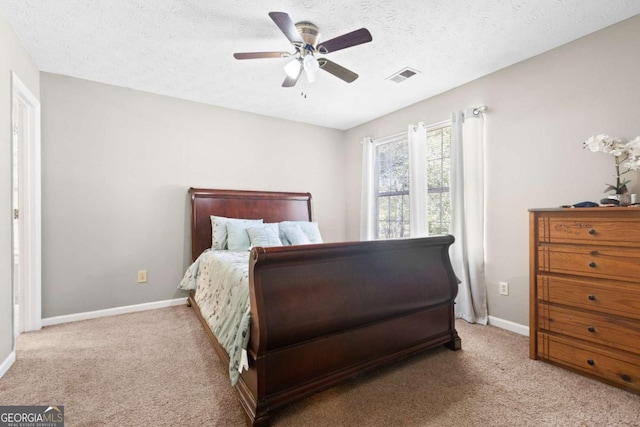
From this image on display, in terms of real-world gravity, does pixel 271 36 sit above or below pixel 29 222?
above

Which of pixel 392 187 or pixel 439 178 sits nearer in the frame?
pixel 439 178

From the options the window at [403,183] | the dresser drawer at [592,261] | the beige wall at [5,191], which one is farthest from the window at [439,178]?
the beige wall at [5,191]

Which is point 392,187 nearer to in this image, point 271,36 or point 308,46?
point 308,46

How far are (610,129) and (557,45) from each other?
32.4 inches

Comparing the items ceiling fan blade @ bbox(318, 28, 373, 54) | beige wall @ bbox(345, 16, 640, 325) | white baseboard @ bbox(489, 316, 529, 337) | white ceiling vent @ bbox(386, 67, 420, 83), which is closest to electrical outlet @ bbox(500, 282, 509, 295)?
beige wall @ bbox(345, 16, 640, 325)

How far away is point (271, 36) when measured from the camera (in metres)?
2.25

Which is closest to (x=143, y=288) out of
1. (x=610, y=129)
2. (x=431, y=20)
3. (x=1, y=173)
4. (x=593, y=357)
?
(x=1, y=173)

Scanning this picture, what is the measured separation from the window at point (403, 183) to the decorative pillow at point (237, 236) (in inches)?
75.9

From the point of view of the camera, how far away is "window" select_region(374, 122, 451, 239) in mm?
3363

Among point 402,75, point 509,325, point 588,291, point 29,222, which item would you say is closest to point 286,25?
point 402,75

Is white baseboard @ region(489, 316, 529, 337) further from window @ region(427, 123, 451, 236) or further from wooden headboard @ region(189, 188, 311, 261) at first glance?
wooden headboard @ region(189, 188, 311, 261)

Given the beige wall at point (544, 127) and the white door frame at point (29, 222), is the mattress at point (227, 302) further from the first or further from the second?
the beige wall at point (544, 127)

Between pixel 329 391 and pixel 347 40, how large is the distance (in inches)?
86.9

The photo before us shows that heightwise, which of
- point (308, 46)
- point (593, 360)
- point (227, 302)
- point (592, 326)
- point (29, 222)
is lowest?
point (593, 360)
